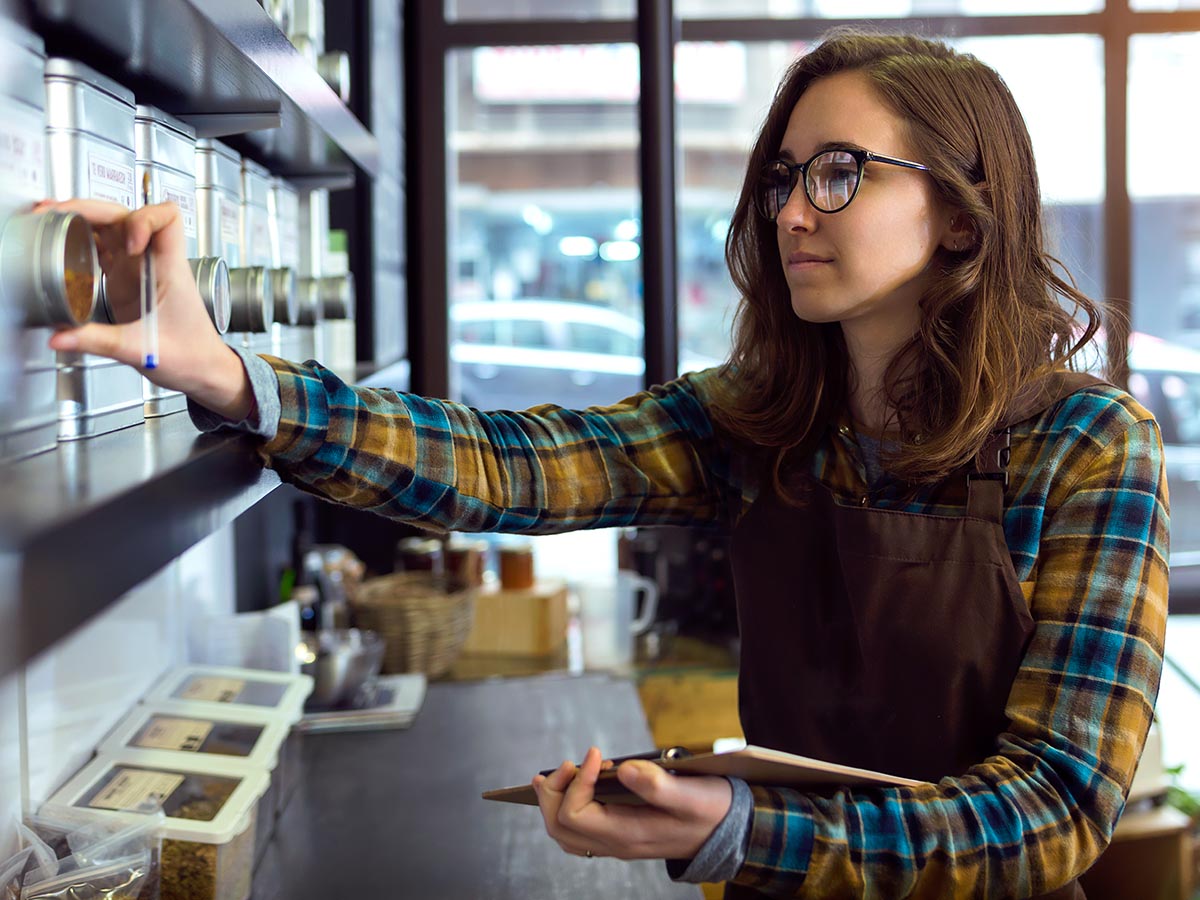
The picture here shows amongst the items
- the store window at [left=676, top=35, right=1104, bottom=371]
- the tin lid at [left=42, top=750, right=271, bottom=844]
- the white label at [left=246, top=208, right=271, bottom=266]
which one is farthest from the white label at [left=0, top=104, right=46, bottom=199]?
the store window at [left=676, top=35, right=1104, bottom=371]

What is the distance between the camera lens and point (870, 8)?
3543 millimetres

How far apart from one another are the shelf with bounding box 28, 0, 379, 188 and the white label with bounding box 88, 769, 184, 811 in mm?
634

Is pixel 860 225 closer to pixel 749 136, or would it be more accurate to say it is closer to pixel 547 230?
pixel 749 136

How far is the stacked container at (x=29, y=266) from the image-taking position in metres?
0.60

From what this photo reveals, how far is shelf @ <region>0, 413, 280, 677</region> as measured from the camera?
0.43m

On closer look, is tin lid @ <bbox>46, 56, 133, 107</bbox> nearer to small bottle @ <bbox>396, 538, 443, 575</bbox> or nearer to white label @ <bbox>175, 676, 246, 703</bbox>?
white label @ <bbox>175, 676, 246, 703</bbox>

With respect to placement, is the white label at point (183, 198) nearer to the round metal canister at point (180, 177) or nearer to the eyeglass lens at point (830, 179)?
the round metal canister at point (180, 177)

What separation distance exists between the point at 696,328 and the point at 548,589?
1266 mm

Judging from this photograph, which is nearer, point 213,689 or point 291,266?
point 291,266

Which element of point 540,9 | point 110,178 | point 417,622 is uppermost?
point 540,9

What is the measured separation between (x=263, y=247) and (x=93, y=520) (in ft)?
2.87

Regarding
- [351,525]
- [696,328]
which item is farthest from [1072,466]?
[696,328]

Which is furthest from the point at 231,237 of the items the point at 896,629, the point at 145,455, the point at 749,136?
the point at 749,136

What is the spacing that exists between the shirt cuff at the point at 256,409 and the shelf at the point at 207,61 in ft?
0.71
